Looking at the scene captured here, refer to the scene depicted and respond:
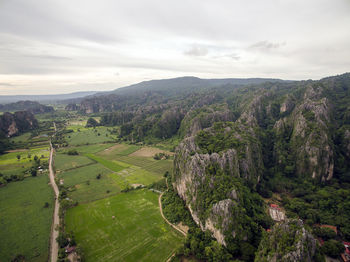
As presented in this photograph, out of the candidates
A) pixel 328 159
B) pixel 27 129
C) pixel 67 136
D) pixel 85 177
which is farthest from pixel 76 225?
pixel 27 129

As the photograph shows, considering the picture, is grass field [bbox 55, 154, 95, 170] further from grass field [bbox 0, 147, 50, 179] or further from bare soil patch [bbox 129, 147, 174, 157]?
bare soil patch [bbox 129, 147, 174, 157]

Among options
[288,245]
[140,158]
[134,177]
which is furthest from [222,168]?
[140,158]

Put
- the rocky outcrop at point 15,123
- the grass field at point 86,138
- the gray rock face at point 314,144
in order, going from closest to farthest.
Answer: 1. the gray rock face at point 314,144
2. the grass field at point 86,138
3. the rocky outcrop at point 15,123

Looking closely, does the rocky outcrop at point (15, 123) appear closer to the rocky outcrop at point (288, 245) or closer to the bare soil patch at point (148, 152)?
the bare soil patch at point (148, 152)

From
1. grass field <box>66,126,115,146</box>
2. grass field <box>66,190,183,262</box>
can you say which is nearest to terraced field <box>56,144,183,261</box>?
grass field <box>66,190,183,262</box>

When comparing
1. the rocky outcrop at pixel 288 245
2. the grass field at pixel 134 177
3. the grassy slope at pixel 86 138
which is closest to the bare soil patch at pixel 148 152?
the grass field at pixel 134 177

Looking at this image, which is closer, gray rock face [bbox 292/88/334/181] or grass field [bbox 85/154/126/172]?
gray rock face [bbox 292/88/334/181]

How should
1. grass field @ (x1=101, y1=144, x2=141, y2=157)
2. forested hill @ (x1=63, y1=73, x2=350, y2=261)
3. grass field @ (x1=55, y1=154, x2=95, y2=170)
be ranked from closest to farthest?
forested hill @ (x1=63, y1=73, x2=350, y2=261) → grass field @ (x1=55, y1=154, x2=95, y2=170) → grass field @ (x1=101, y1=144, x2=141, y2=157)

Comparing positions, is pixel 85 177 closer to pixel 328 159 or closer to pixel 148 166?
pixel 148 166
